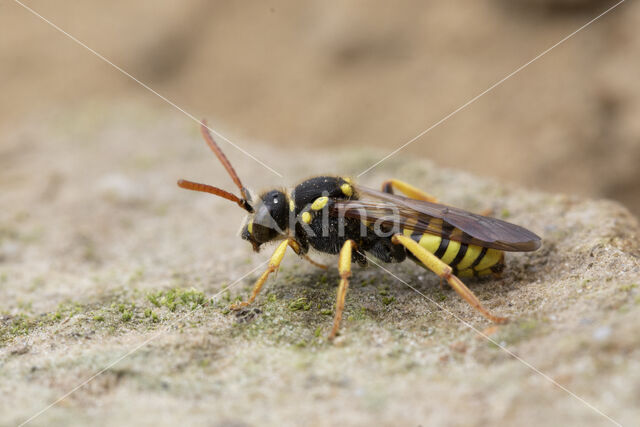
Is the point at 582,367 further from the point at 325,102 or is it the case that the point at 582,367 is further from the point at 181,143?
the point at 325,102

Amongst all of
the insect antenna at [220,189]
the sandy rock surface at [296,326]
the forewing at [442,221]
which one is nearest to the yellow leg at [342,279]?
the sandy rock surface at [296,326]

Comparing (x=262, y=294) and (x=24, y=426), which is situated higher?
(x=262, y=294)

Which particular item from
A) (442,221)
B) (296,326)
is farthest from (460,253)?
(296,326)

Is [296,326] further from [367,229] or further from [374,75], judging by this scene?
[374,75]

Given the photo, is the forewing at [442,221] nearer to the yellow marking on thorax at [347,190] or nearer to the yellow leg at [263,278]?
the yellow marking on thorax at [347,190]

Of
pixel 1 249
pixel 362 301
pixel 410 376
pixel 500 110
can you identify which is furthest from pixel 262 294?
pixel 500 110

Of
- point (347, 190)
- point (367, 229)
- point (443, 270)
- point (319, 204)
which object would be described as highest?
point (347, 190)

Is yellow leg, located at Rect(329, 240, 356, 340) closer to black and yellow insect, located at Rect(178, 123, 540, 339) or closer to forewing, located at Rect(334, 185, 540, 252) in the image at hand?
black and yellow insect, located at Rect(178, 123, 540, 339)
